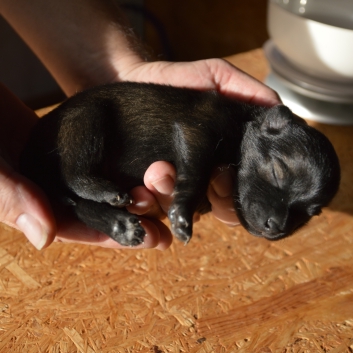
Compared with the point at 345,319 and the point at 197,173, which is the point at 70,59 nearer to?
the point at 197,173

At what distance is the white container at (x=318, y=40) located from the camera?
351 cm

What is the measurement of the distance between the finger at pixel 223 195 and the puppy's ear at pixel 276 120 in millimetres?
325

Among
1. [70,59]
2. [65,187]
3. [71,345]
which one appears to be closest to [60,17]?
[70,59]

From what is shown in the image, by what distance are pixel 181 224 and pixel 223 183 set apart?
45cm

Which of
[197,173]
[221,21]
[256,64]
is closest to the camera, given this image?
[197,173]

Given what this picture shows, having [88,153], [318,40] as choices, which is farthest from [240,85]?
[88,153]

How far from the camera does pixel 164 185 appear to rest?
2352 millimetres

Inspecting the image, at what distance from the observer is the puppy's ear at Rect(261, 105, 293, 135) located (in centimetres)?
249

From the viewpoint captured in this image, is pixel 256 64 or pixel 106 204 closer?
pixel 106 204

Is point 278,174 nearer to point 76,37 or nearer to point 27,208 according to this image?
point 27,208

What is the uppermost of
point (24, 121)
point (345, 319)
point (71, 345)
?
point (24, 121)

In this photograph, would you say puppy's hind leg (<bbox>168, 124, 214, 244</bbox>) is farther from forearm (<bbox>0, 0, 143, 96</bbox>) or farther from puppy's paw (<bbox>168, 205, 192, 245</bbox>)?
forearm (<bbox>0, 0, 143, 96</bbox>)

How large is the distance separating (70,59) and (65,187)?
5.03 feet

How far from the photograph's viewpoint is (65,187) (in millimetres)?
2383
